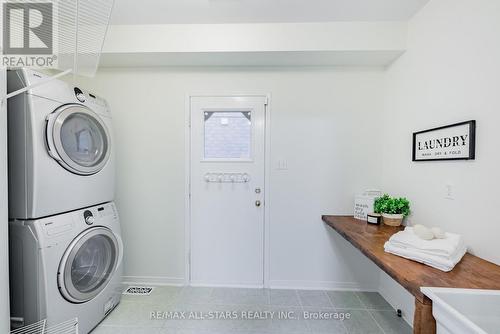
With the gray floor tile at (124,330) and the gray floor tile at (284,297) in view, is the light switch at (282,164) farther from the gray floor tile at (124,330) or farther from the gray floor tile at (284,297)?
the gray floor tile at (124,330)

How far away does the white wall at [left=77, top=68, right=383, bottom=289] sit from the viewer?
2.20 m

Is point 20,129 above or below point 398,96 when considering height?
below

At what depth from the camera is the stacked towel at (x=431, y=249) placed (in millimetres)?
1093

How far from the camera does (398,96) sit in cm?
199

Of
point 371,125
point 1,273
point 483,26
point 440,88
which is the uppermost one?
point 483,26

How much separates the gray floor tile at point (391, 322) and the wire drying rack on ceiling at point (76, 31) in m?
2.76

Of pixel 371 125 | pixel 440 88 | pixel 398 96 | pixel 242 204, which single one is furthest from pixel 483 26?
pixel 242 204

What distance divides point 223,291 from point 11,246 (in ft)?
5.44

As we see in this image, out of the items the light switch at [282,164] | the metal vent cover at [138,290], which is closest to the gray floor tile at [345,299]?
the light switch at [282,164]

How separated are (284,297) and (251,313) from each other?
1.30 feet

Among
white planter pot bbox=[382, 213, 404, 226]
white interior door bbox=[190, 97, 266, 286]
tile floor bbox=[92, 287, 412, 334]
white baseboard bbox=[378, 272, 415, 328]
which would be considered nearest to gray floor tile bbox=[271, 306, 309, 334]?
tile floor bbox=[92, 287, 412, 334]

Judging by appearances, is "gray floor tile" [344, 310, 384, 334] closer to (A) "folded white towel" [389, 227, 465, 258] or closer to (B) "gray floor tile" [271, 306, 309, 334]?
(B) "gray floor tile" [271, 306, 309, 334]

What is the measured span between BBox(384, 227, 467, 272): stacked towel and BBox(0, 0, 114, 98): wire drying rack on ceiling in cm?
200

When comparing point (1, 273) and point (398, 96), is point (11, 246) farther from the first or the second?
point (398, 96)
